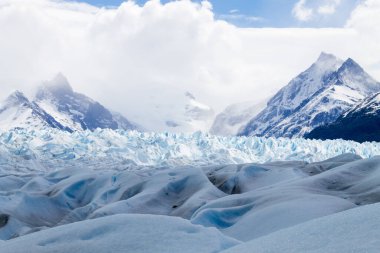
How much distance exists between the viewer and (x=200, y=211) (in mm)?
9281

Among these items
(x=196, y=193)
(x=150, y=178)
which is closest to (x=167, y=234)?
(x=196, y=193)

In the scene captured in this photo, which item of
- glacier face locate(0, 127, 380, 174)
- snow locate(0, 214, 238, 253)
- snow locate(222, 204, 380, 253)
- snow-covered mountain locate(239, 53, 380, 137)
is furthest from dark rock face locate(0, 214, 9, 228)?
snow-covered mountain locate(239, 53, 380, 137)

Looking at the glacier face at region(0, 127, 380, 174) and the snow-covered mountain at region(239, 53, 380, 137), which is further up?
the snow-covered mountain at region(239, 53, 380, 137)

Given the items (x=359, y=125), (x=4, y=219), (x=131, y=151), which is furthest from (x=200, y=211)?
(x=359, y=125)

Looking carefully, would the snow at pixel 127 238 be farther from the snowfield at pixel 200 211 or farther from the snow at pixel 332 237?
the snow at pixel 332 237

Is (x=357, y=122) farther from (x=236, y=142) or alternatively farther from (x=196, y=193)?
(x=196, y=193)

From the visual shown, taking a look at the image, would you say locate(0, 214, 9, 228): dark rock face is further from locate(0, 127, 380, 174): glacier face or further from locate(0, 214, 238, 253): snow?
locate(0, 127, 380, 174): glacier face

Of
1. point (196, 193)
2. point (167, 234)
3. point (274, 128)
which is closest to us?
point (167, 234)

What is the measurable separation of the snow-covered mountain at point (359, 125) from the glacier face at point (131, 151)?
54525mm

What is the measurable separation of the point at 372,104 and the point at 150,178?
308ft

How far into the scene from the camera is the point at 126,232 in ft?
14.5

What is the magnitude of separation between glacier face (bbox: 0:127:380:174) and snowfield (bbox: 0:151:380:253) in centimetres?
1045

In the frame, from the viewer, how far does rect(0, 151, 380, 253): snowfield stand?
12.2 ft

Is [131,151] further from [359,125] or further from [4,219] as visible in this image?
[359,125]
